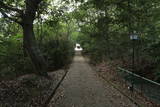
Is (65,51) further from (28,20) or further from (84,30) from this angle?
(28,20)

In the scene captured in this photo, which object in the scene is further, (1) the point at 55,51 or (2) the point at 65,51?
(2) the point at 65,51

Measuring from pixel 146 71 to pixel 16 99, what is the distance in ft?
23.0

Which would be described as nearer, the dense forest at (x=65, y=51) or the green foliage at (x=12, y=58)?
the dense forest at (x=65, y=51)

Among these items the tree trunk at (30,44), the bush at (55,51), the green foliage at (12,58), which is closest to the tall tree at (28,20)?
the tree trunk at (30,44)

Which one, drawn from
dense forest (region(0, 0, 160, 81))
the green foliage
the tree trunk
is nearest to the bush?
dense forest (region(0, 0, 160, 81))

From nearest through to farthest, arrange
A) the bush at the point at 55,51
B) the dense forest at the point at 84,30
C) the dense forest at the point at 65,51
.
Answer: the dense forest at the point at 65,51 < the dense forest at the point at 84,30 < the bush at the point at 55,51

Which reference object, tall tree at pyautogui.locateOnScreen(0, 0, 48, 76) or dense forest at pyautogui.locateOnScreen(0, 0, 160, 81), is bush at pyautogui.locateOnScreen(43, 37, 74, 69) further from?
tall tree at pyautogui.locateOnScreen(0, 0, 48, 76)

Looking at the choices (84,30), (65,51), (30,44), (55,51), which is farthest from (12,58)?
(84,30)

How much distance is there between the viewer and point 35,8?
28.2 ft

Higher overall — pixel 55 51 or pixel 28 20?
pixel 28 20

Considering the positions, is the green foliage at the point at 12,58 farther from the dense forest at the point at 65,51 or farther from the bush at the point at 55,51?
the bush at the point at 55,51

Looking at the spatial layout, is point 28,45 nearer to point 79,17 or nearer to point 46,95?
point 46,95

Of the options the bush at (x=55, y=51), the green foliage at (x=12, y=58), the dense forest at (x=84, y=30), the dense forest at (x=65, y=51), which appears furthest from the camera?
the bush at (x=55, y=51)

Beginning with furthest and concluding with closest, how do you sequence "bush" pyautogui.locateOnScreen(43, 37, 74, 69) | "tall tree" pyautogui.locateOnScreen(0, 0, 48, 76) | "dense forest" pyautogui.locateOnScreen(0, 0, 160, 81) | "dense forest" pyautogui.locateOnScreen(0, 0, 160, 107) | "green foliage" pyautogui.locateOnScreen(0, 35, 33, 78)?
"bush" pyautogui.locateOnScreen(43, 37, 74, 69), "green foliage" pyautogui.locateOnScreen(0, 35, 33, 78), "dense forest" pyautogui.locateOnScreen(0, 0, 160, 81), "tall tree" pyautogui.locateOnScreen(0, 0, 48, 76), "dense forest" pyautogui.locateOnScreen(0, 0, 160, 107)
